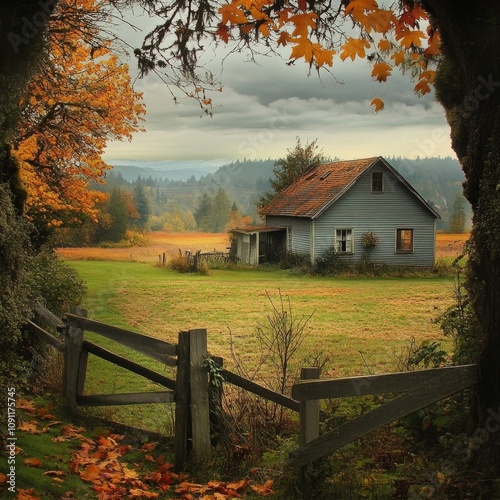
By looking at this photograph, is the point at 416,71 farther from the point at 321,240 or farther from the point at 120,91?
the point at 321,240

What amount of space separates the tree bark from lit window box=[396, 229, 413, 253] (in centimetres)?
2819

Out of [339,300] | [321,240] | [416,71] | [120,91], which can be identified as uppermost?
[120,91]

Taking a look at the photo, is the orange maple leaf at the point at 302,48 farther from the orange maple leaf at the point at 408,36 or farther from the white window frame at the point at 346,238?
the white window frame at the point at 346,238

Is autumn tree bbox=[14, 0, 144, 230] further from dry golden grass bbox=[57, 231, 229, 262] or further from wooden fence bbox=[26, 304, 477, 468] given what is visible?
dry golden grass bbox=[57, 231, 229, 262]

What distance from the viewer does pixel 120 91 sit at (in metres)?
14.5

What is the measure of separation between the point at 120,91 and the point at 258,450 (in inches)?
435

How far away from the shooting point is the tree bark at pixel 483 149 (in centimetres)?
386

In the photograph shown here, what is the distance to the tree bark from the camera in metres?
3.86

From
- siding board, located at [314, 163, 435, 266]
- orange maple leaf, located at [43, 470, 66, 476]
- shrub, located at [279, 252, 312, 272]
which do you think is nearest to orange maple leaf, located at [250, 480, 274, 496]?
orange maple leaf, located at [43, 470, 66, 476]

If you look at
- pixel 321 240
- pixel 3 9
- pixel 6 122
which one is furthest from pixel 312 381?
pixel 321 240

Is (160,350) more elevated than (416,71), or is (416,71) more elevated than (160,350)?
(416,71)

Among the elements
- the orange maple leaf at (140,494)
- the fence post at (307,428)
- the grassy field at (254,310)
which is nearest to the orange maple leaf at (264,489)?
the fence post at (307,428)

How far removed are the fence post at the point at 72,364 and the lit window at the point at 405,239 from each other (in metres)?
26.9

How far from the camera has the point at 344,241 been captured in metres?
30.9
